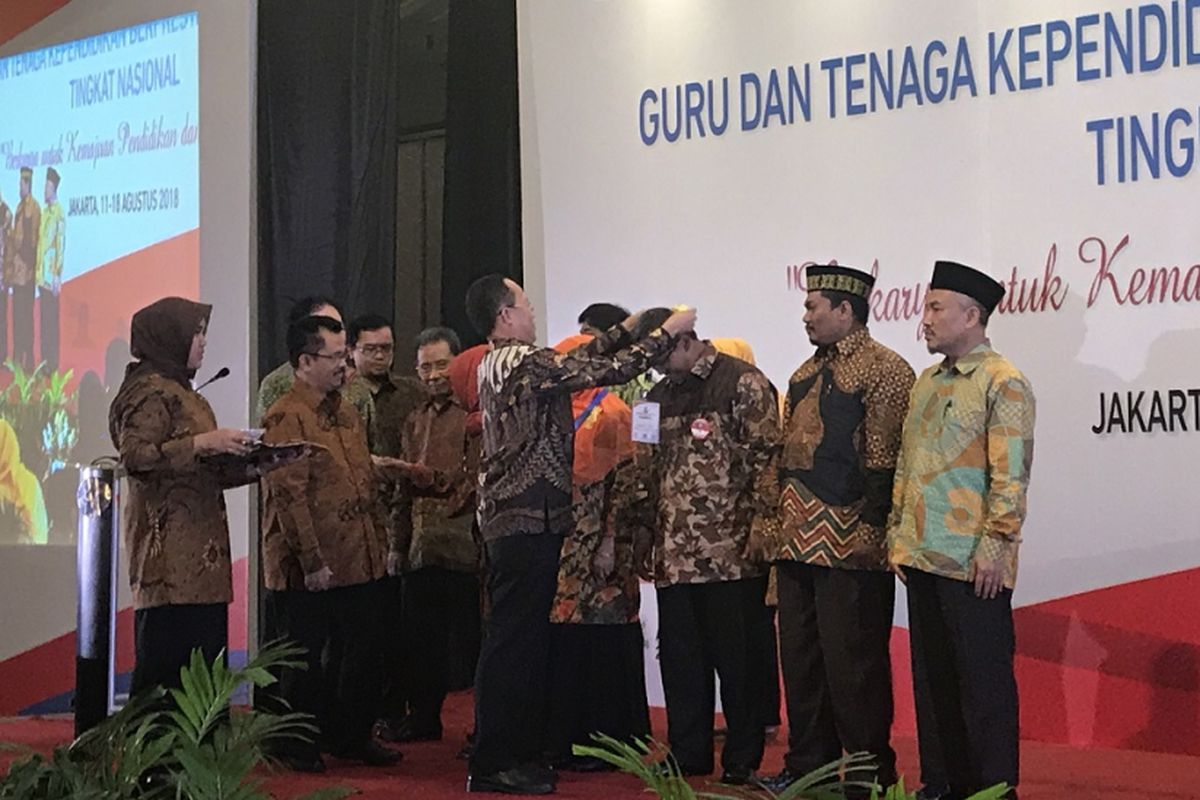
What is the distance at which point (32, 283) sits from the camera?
282 inches

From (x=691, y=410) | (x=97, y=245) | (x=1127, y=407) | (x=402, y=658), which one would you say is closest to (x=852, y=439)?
(x=691, y=410)

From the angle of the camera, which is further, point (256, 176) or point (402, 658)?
point (256, 176)

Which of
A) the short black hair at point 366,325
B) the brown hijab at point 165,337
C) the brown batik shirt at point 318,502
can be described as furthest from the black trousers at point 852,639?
the short black hair at point 366,325

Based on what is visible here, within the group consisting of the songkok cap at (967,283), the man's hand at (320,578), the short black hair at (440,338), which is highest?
the short black hair at (440,338)

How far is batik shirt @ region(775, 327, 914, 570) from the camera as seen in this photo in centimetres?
418

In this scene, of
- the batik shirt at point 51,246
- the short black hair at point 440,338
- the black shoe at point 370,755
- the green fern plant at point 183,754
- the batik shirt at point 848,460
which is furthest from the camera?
the batik shirt at point 51,246

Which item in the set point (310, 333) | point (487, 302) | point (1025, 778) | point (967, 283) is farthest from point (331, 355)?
point (1025, 778)

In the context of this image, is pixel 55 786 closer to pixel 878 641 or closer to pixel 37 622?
pixel 878 641

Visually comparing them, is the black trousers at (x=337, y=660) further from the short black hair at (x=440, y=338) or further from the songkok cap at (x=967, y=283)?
the songkok cap at (x=967, y=283)

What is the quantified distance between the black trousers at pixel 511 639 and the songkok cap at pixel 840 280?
3.08 ft

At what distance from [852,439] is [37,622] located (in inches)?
162

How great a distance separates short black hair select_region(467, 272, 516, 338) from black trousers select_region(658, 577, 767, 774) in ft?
2.77

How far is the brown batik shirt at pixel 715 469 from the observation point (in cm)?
444

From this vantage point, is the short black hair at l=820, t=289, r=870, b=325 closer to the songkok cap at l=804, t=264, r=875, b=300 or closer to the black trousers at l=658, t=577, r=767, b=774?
the songkok cap at l=804, t=264, r=875, b=300
